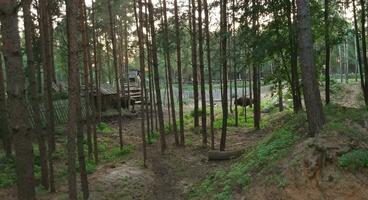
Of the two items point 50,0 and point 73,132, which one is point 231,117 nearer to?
point 50,0

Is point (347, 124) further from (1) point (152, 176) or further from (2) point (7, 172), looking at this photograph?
(2) point (7, 172)

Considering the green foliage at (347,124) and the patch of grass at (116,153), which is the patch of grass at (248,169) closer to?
the green foliage at (347,124)

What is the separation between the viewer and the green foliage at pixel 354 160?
793 cm

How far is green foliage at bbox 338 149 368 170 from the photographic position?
793 cm

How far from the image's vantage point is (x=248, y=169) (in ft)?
34.8

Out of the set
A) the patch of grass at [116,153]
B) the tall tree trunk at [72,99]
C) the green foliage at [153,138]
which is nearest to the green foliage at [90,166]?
the patch of grass at [116,153]

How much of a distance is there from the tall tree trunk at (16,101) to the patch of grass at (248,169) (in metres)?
6.68

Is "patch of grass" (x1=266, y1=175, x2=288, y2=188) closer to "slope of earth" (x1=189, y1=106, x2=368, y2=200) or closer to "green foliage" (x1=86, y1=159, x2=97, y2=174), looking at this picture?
"slope of earth" (x1=189, y1=106, x2=368, y2=200)

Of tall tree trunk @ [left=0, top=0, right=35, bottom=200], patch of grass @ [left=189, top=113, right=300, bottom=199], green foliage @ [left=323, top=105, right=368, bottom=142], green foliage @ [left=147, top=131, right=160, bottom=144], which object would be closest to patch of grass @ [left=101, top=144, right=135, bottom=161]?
green foliage @ [left=147, top=131, right=160, bottom=144]

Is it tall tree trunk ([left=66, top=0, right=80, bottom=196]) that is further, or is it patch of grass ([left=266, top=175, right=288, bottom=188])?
patch of grass ([left=266, top=175, right=288, bottom=188])

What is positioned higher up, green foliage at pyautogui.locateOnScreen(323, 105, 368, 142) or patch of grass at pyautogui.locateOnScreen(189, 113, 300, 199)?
green foliage at pyautogui.locateOnScreen(323, 105, 368, 142)

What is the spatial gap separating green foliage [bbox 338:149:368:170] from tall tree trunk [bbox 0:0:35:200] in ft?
20.5

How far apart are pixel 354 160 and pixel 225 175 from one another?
174 inches

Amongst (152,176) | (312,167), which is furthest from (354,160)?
(152,176)
